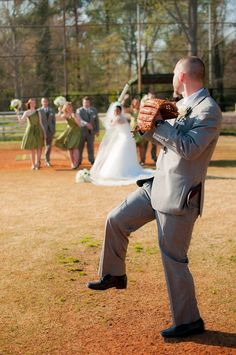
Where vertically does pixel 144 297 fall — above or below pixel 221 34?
below

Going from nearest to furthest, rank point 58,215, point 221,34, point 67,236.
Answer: point 67,236
point 58,215
point 221,34

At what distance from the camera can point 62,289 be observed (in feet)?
19.7

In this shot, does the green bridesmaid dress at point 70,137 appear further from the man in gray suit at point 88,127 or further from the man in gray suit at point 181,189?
the man in gray suit at point 181,189

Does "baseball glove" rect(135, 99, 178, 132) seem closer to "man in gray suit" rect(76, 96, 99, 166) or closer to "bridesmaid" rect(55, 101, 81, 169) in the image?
"bridesmaid" rect(55, 101, 81, 169)

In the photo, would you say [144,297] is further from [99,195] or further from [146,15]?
[146,15]

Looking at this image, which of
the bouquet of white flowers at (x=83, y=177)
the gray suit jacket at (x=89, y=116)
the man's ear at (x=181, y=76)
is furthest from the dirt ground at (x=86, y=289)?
the gray suit jacket at (x=89, y=116)

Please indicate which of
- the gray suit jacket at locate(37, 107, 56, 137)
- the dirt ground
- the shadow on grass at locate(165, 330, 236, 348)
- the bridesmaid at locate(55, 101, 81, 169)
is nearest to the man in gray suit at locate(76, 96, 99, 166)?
the bridesmaid at locate(55, 101, 81, 169)

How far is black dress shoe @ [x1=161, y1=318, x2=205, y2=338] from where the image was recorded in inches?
183

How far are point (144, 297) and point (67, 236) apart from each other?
2.90 m

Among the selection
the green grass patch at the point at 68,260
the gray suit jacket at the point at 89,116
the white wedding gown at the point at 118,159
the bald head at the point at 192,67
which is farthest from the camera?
the gray suit jacket at the point at 89,116

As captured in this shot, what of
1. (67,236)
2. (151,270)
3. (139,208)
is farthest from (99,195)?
(139,208)

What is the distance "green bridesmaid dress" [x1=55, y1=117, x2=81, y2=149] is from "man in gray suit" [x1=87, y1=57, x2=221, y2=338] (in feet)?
41.2

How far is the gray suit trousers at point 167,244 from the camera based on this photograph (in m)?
4.50

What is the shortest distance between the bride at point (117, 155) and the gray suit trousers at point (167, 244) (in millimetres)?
9437
